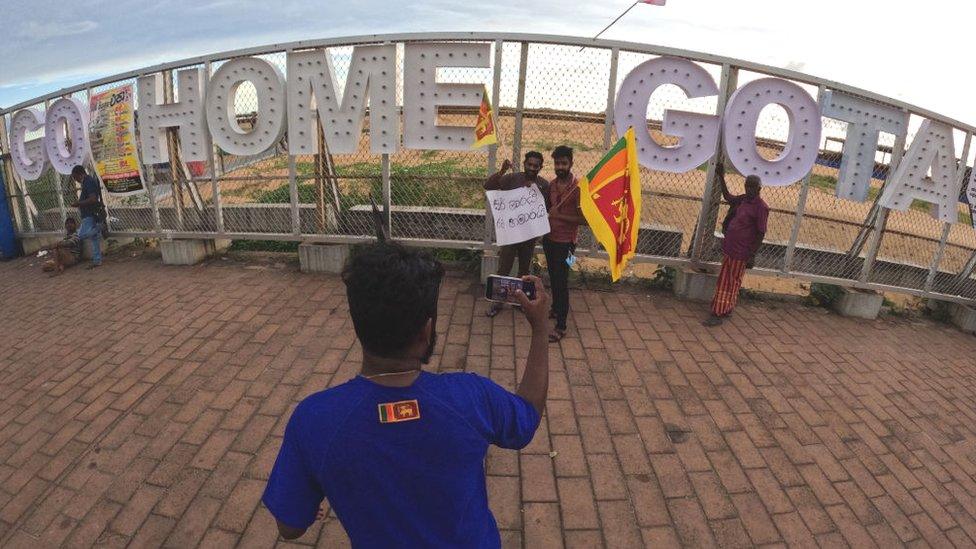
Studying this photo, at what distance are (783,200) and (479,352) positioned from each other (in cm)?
1383

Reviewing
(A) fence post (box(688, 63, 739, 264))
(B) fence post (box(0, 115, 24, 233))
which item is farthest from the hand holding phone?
(B) fence post (box(0, 115, 24, 233))

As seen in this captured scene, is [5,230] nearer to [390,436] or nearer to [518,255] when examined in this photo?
[518,255]

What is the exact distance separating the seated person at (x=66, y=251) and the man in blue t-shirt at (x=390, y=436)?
7898mm

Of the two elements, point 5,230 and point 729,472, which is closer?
point 729,472

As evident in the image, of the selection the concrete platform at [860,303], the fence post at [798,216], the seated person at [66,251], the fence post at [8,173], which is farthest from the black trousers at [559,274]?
the fence post at [8,173]

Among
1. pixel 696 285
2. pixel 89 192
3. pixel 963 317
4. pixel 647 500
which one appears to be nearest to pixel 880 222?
pixel 963 317

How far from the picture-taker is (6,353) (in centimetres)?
484

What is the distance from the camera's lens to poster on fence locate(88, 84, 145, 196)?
22.0 ft

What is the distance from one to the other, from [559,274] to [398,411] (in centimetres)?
392

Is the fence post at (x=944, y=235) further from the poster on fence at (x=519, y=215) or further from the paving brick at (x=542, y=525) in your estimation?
the paving brick at (x=542, y=525)

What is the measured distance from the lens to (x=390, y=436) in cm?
124

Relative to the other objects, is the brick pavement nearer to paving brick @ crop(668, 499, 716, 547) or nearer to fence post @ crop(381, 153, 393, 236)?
paving brick @ crop(668, 499, 716, 547)

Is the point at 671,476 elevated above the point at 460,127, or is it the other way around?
the point at 460,127

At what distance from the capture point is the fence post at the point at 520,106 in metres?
5.52
